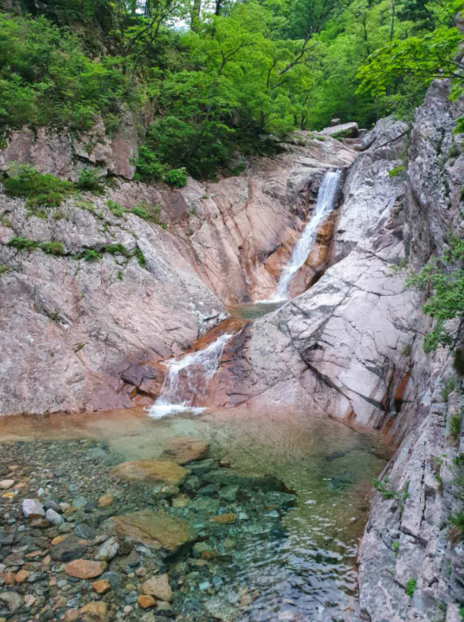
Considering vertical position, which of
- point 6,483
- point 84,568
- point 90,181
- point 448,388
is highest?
point 90,181

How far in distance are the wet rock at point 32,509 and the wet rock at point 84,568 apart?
3.49 ft

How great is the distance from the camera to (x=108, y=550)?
15.8 ft


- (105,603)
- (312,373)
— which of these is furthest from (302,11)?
(105,603)

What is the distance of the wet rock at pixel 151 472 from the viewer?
655 centimetres

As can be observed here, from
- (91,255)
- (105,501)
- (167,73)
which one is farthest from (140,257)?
(167,73)

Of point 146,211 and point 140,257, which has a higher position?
point 146,211

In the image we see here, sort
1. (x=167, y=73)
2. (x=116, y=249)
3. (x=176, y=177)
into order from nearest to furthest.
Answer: (x=116, y=249) → (x=176, y=177) → (x=167, y=73)

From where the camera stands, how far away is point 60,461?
6930 mm

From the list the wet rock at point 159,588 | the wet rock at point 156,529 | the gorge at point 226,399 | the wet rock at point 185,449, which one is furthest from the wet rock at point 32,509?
the wet rock at point 185,449

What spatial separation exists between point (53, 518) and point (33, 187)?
10.3 meters

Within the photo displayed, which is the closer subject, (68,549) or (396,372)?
(68,549)

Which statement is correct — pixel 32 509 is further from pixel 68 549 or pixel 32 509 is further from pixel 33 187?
pixel 33 187

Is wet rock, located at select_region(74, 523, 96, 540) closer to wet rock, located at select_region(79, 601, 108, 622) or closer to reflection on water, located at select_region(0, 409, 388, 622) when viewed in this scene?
wet rock, located at select_region(79, 601, 108, 622)

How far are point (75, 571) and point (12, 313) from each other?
7.32m
